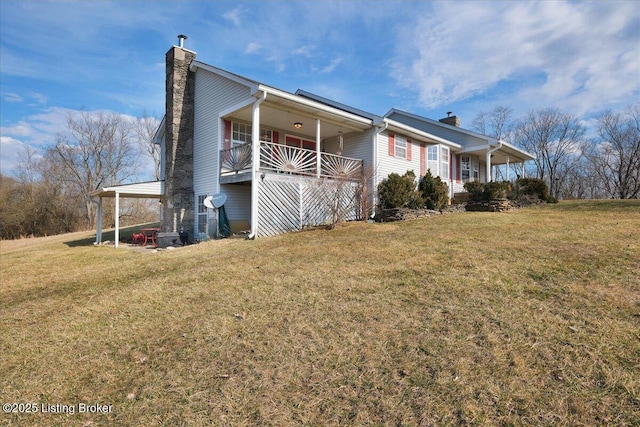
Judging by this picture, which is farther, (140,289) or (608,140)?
(608,140)

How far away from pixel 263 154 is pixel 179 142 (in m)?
4.73

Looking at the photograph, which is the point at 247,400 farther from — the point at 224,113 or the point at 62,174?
the point at 62,174

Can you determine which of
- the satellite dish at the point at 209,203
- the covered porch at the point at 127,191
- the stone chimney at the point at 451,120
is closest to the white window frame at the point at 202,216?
the satellite dish at the point at 209,203

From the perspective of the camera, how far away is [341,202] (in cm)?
1173

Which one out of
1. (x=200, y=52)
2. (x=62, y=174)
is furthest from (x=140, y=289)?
(x=62, y=174)

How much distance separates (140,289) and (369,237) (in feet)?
17.3

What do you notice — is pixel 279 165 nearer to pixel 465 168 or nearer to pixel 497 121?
pixel 465 168

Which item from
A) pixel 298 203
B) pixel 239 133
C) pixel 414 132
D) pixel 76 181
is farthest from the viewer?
pixel 76 181

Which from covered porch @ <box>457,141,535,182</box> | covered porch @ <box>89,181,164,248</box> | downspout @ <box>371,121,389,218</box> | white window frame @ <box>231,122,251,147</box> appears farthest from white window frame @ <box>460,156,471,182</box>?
covered porch @ <box>89,181,164,248</box>

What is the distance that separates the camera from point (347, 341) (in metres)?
3.56

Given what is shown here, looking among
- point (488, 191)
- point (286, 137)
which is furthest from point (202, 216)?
point (488, 191)

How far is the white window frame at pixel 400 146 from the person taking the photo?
15.1 m

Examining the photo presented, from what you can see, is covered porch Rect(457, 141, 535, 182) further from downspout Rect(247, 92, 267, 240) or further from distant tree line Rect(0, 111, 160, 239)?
distant tree line Rect(0, 111, 160, 239)

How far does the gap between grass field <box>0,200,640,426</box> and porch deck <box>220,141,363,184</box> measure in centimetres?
537
